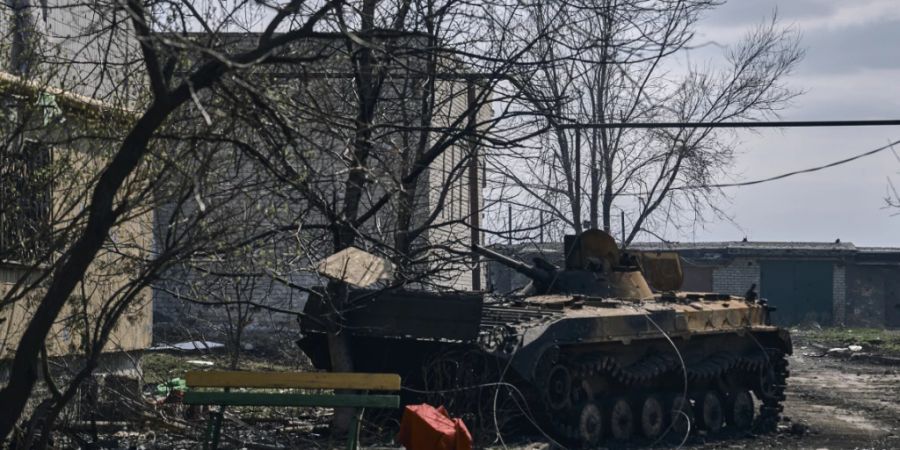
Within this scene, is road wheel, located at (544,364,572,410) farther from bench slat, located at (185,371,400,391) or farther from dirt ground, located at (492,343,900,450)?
bench slat, located at (185,371,400,391)

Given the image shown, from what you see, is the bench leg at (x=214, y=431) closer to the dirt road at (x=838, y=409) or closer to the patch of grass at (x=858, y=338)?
→ the dirt road at (x=838, y=409)

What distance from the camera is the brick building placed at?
4919cm

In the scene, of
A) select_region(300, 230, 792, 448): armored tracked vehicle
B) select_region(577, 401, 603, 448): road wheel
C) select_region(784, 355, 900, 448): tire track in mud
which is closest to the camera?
select_region(300, 230, 792, 448): armored tracked vehicle

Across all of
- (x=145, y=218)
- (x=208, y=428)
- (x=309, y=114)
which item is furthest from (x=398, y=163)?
(x=309, y=114)

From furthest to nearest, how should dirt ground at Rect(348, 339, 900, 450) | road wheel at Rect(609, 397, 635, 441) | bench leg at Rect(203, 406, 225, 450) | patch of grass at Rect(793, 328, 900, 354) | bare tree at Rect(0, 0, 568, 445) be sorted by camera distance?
patch of grass at Rect(793, 328, 900, 354), dirt ground at Rect(348, 339, 900, 450), road wheel at Rect(609, 397, 635, 441), bench leg at Rect(203, 406, 225, 450), bare tree at Rect(0, 0, 568, 445)

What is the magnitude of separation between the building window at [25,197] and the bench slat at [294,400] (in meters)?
1.55

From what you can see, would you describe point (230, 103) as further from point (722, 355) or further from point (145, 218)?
point (722, 355)

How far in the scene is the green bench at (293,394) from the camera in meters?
9.04

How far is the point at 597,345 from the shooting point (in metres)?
14.6

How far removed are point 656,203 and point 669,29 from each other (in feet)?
52.7

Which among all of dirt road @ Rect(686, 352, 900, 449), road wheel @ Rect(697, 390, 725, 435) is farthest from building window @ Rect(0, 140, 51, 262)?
road wheel @ Rect(697, 390, 725, 435)

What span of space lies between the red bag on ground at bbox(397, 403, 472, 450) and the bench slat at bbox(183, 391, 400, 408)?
0.82 ft

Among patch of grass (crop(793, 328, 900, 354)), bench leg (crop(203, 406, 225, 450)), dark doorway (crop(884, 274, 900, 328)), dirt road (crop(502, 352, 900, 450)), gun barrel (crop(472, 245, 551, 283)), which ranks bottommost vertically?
dirt road (crop(502, 352, 900, 450))

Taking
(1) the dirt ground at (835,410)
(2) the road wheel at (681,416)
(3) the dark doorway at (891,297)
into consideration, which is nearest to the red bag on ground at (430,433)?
(1) the dirt ground at (835,410)
